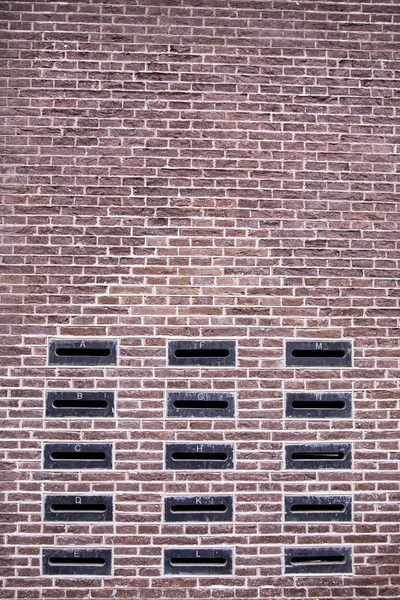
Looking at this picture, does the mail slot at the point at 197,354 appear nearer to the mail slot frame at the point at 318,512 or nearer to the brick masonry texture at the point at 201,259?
the brick masonry texture at the point at 201,259

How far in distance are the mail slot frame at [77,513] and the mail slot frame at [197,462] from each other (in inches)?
18.5

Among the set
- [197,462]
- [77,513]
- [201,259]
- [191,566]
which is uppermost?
[201,259]

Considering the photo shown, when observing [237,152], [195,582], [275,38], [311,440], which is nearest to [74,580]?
[195,582]

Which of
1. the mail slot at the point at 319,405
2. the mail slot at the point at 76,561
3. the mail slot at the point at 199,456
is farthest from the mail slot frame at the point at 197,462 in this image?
the mail slot at the point at 76,561

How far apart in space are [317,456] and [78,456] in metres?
1.62

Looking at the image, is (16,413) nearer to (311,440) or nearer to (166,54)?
(311,440)

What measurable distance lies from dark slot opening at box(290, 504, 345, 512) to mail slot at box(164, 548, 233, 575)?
1.76 feet

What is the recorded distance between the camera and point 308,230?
13.8 feet

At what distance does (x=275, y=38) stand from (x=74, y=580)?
3.97 m

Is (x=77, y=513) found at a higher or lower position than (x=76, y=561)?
higher

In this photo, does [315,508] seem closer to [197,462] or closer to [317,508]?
[317,508]

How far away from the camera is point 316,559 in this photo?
13.2 feet

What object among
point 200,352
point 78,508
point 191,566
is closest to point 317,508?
point 191,566

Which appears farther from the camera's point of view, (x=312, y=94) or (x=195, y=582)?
(x=312, y=94)
